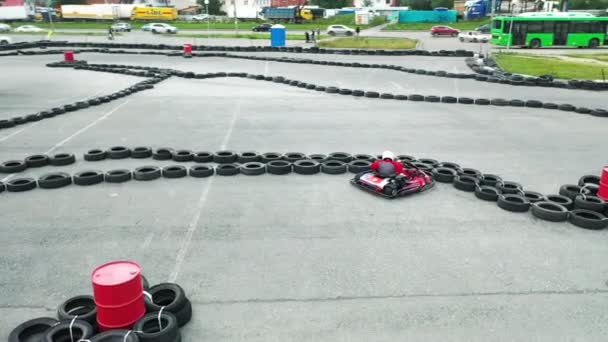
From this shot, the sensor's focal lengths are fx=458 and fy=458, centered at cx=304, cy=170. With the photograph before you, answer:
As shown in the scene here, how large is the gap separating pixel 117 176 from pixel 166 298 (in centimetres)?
438

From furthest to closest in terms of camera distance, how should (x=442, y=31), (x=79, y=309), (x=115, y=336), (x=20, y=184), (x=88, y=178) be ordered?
1. (x=442, y=31)
2. (x=88, y=178)
3. (x=20, y=184)
4. (x=79, y=309)
5. (x=115, y=336)

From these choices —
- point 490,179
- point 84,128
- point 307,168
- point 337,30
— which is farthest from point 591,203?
point 337,30

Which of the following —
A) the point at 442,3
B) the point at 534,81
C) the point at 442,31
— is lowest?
the point at 534,81

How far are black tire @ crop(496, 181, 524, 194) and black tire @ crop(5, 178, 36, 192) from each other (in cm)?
838

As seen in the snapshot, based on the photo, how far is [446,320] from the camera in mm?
4746

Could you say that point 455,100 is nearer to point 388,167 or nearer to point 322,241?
point 388,167

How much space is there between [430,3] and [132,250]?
84393 millimetres

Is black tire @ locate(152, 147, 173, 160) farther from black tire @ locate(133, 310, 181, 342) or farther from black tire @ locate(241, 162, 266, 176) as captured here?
black tire @ locate(133, 310, 181, 342)

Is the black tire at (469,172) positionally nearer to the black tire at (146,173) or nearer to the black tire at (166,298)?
the black tire at (146,173)

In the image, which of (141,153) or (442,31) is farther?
(442,31)

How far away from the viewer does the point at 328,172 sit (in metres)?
9.19

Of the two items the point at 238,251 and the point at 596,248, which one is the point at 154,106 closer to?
the point at 238,251

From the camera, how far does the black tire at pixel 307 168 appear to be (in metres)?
9.14

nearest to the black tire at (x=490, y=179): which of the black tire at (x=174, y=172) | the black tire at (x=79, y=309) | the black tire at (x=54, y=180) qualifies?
the black tire at (x=174, y=172)
